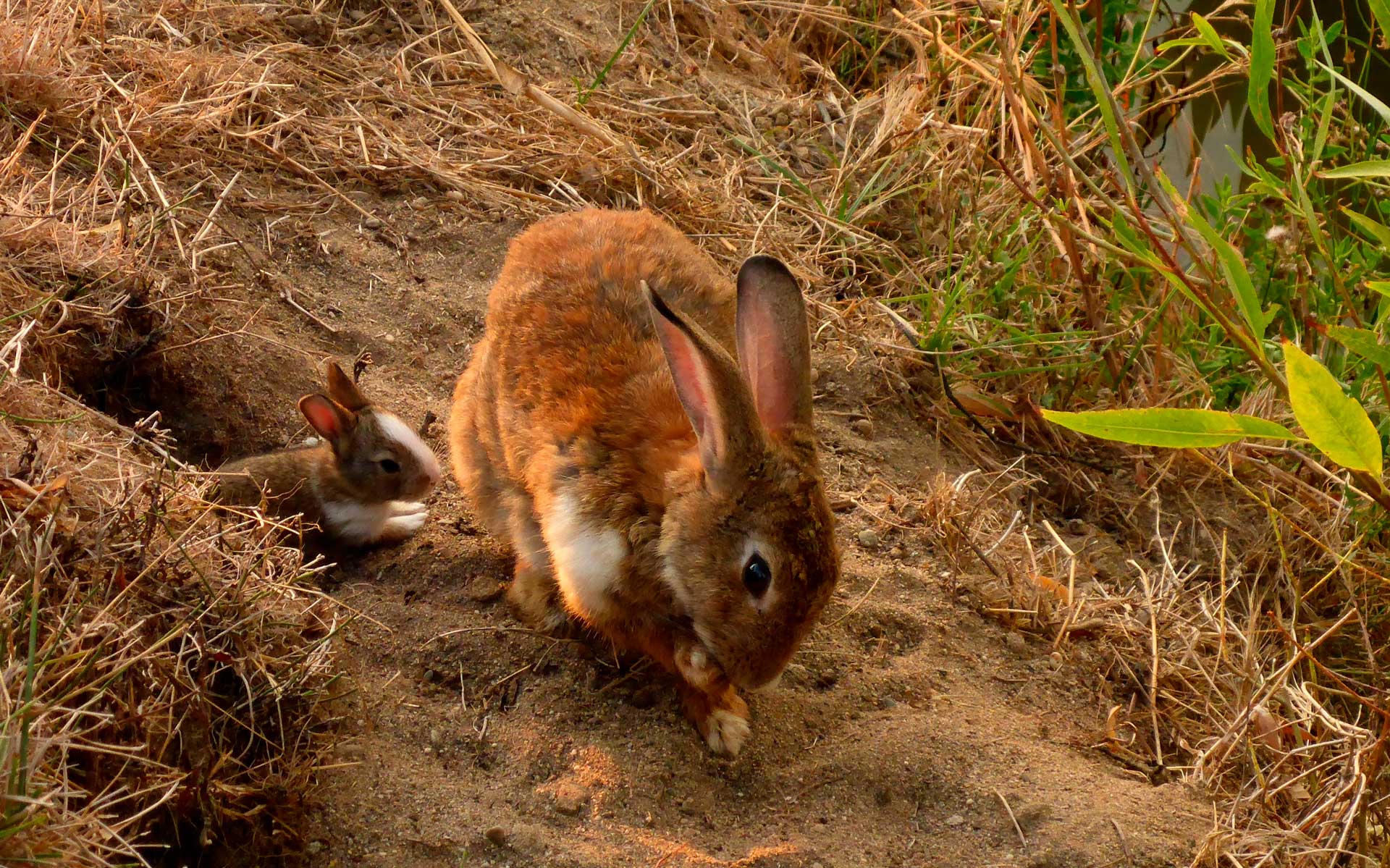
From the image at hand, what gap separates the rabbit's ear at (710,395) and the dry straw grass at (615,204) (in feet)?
3.69

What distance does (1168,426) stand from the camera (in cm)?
240

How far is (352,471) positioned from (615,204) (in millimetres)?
1730

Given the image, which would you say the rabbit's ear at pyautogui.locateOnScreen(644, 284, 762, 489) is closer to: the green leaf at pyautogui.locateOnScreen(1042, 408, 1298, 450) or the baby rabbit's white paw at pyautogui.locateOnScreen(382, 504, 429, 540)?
the green leaf at pyautogui.locateOnScreen(1042, 408, 1298, 450)

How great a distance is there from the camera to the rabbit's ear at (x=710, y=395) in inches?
122

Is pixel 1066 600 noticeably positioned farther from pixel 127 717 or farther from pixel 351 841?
pixel 127 717

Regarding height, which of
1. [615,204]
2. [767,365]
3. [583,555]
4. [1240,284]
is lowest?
[615,204]

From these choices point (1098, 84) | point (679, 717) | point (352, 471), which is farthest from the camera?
point (352, 471)

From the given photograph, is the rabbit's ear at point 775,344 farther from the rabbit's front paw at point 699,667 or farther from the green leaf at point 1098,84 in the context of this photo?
the green leaf at point 1098,84

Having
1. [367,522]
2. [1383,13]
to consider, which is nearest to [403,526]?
[367,522]

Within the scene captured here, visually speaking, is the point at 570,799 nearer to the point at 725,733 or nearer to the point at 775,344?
the point at 725,733

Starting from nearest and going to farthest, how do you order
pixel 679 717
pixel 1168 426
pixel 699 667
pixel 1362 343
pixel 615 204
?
pixel 1168 426
pixel 1362 343
pixel 699 667
pixel 679 717
pixel 615 204

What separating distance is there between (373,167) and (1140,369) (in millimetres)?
3414

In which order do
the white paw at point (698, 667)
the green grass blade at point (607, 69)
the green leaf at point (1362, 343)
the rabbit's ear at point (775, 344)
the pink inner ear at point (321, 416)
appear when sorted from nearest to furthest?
the green leaf at point (1362, 343), the white paw at point (698, 667), the rabbit's ear at point (775, 344), the pink inner ear at point (321, 416), the green grass blade at point (607, 69)

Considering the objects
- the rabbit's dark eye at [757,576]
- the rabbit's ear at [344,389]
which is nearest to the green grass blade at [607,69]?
the rabbit's ear at [344,389]
